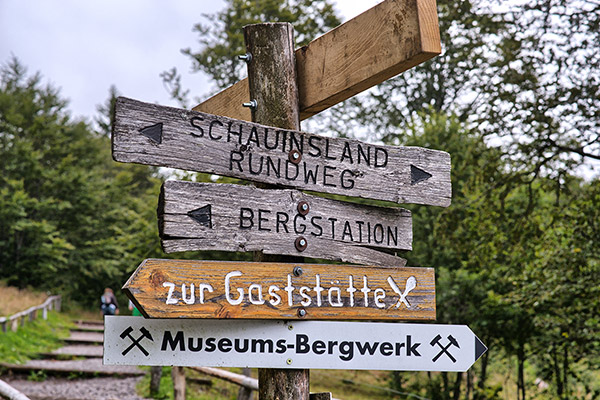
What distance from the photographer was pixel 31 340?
607 inches

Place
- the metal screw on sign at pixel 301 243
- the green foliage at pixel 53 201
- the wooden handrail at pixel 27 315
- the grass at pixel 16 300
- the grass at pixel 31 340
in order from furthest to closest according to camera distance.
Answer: the green foliage at pixel 53 201 < the grass at pixel 16 300 < the wooden handrail at pixel 27 315 < the grass at pixel 31 340 < the metal screw on sign at pixel 301 243

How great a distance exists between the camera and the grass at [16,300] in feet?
56.3

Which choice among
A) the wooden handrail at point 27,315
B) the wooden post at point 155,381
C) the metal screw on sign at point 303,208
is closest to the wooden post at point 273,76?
the metal screw on sign at point 303,208

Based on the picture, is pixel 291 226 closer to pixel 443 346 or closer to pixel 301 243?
pixel 301 243

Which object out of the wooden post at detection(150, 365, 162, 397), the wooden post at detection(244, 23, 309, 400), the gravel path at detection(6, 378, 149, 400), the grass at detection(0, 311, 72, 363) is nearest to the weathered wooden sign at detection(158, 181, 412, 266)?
the wooden post at detection(244, 23, 309, 400)

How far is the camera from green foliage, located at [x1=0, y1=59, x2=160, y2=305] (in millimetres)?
24406

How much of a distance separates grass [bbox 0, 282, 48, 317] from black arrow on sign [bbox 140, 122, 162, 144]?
15.2 metres

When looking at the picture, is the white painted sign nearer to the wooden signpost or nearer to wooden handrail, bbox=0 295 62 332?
the wooden signpost

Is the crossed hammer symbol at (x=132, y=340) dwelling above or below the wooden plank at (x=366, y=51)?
below

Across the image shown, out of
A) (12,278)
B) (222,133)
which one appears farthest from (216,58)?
(222,133)

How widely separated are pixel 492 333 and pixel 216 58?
39.3 feet

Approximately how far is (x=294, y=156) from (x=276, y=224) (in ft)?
1.13

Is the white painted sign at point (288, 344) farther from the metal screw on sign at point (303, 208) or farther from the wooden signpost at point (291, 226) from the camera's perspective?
the metal screw on sign at point (303, 208)

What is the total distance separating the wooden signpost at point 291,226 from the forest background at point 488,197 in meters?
5.47
